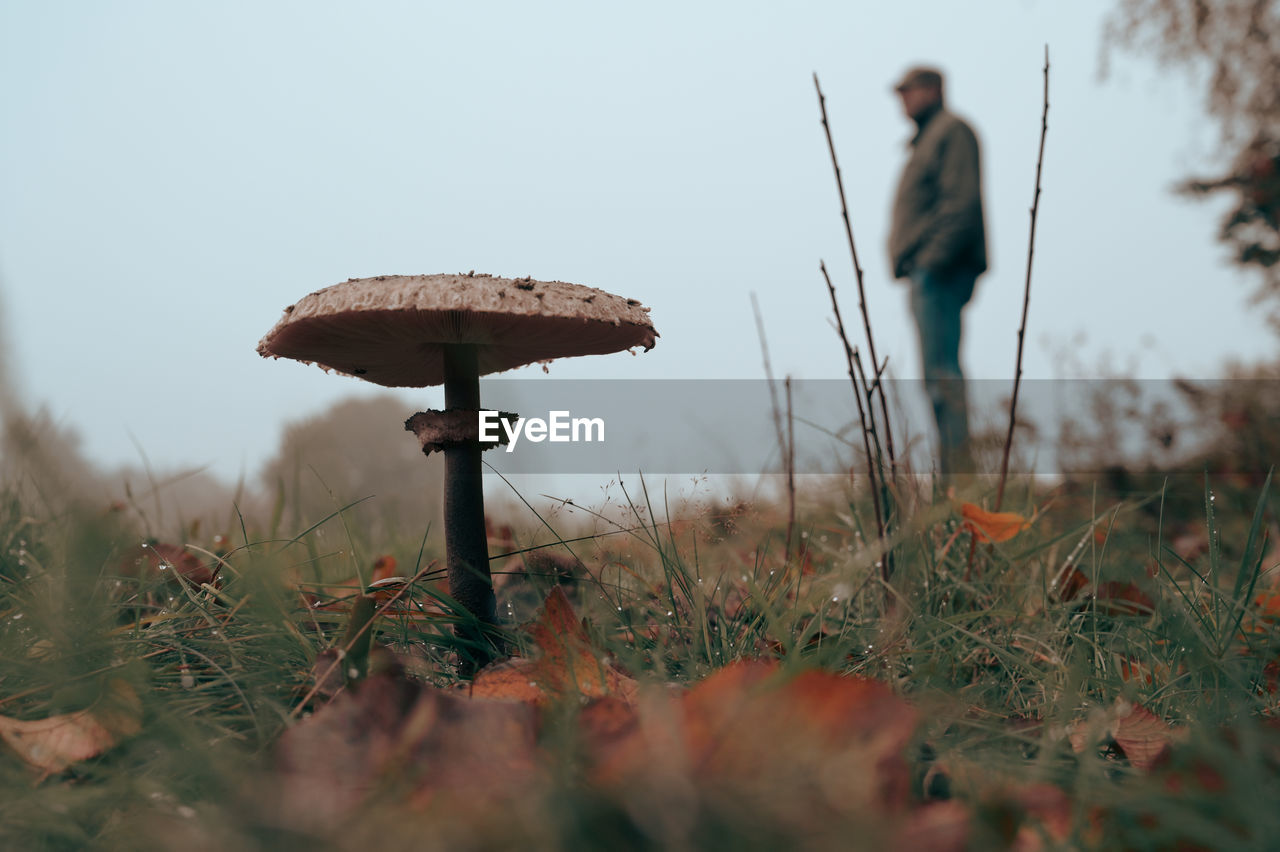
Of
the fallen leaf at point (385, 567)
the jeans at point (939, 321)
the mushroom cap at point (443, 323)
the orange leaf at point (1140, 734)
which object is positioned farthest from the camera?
the jeans at point (939, 321)

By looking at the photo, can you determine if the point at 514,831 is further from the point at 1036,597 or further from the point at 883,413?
the point at 1036,597

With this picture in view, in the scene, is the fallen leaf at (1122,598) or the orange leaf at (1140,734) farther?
the fallen leaf at (1122,598)

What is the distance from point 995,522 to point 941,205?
5.56m

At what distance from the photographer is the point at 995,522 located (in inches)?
81.9

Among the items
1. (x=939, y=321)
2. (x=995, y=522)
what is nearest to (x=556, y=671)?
(x=995, y=522)

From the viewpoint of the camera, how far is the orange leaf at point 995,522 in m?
2.04

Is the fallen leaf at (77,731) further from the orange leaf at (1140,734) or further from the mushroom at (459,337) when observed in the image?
the orange leaf at (1140,734)

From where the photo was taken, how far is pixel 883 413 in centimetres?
226

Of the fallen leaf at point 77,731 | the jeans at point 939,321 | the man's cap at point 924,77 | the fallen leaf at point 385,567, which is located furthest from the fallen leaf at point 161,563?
the man's cap at point 924,77

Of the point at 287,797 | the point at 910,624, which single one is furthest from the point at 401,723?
the point at 910,624

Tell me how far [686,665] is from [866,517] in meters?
1.58

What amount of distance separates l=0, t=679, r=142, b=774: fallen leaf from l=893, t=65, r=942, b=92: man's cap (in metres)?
7.75

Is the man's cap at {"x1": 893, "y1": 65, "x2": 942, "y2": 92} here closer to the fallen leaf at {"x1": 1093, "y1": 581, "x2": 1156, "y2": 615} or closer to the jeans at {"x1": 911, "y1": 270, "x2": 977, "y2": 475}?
the jeans at {"x1": 911, "y1": 270, "x2": 977, "y2": 475}

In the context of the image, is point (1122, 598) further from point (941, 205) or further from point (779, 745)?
point (941, 205)
